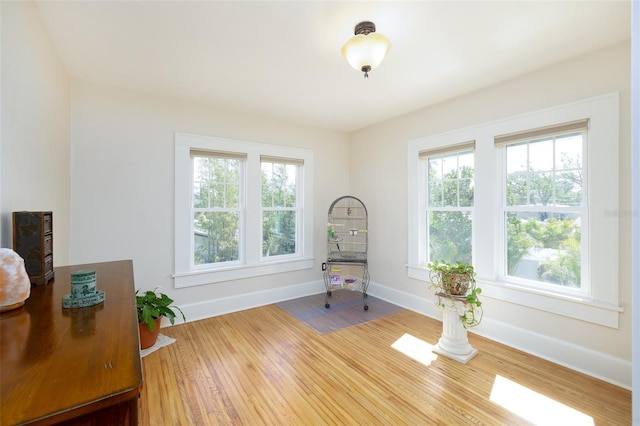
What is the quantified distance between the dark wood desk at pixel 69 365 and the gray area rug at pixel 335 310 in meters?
2.48

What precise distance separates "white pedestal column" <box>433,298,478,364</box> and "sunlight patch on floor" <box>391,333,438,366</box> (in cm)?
9

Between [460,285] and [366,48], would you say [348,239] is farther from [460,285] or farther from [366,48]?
[366,48]

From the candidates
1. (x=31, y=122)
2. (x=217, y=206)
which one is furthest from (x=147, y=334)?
(x=31, y=122)

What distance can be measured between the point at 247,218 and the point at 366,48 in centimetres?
257

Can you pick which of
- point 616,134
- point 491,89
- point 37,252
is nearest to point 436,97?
point 491,89

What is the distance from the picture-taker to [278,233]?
13.6 ft

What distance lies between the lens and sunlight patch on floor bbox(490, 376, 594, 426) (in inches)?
71.5

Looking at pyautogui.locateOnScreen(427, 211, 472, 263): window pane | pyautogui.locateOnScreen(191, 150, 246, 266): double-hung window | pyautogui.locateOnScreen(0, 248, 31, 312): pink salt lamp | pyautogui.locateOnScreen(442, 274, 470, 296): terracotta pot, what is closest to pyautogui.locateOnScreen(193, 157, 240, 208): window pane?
pyautogui.locateOnScreen(191, 150, 246, 266): double-hung window

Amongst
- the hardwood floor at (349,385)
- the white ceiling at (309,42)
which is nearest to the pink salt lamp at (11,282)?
the hardwood floor at (349,385)

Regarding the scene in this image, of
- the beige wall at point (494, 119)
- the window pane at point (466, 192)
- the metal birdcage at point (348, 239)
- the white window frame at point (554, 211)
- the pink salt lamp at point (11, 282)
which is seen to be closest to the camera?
the pink salt lamp at point (11, 282)

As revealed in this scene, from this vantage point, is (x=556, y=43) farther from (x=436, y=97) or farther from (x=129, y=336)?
(x=129, y=336)

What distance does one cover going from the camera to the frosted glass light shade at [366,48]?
1.81 m

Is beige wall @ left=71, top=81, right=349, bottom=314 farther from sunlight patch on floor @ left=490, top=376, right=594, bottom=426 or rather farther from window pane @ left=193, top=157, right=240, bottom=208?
sunlight patch on floor @ left=490, top=376, right=594, bottom=426

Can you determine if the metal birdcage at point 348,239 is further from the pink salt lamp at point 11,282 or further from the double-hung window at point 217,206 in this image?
the pink salt lamp at point 11,282
